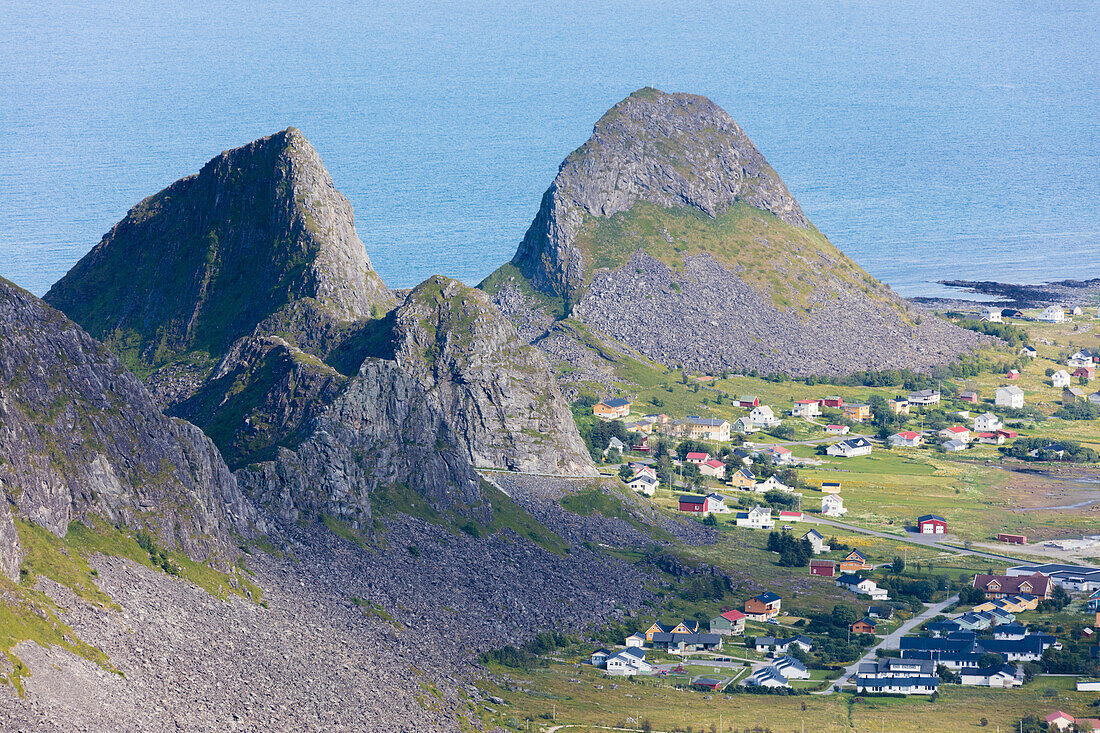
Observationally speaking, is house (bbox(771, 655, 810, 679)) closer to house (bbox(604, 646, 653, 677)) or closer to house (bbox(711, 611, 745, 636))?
house (bbox(604, 646, 653, 677))

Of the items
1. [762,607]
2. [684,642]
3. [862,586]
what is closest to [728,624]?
[762,607]

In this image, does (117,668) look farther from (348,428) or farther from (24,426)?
(348,428)

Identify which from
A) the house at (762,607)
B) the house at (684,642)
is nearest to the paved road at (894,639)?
the house at (762,607)

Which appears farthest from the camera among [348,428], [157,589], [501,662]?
[348,428]

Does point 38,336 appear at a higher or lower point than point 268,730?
higher

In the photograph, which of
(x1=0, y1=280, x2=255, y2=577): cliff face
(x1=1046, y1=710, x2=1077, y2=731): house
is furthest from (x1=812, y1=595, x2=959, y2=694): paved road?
(x1=0, y1=280, x2=255, y2=577): cliff face

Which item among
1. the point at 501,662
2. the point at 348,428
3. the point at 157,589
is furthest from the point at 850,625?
the point at 157,589

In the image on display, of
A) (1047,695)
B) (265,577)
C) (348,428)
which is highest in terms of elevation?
(348,428)
